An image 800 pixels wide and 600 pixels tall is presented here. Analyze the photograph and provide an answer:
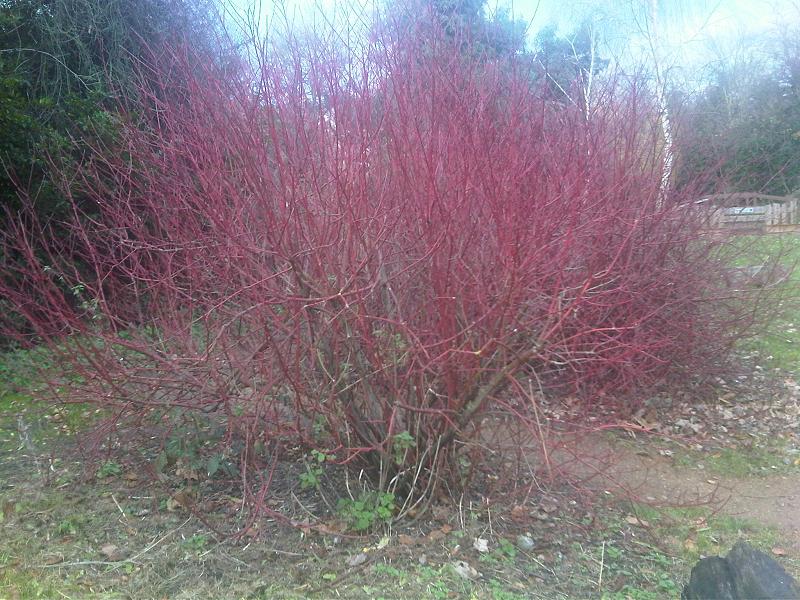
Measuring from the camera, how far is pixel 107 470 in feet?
15.0

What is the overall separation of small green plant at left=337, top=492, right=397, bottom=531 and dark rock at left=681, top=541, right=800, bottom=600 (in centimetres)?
155

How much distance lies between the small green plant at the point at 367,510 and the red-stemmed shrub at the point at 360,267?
11 cm

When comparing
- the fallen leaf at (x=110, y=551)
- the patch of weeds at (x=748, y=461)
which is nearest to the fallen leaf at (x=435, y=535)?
the fallen leaf at (x=110, y=551)

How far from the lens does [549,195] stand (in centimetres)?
382

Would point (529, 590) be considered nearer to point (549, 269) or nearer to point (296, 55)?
point (549, 269)

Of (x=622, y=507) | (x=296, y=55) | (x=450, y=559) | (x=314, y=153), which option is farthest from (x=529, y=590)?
(x=296, y=55)

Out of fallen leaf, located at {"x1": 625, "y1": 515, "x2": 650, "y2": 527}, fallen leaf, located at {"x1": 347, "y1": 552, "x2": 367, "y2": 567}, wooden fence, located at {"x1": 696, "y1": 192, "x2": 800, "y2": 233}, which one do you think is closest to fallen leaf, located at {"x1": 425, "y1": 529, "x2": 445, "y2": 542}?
fallen leaf, located at {"x1": 347, "y1": 552, "x2": 367, "y2": 567}

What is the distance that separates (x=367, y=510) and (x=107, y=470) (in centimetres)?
186

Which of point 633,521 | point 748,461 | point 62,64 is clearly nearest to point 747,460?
point 748,461

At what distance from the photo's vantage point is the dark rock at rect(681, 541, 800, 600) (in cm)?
266

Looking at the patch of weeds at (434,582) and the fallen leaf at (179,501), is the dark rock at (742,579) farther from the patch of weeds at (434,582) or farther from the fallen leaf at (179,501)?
the fallen leaf at (179,501)

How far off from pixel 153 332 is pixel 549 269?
8.89 ft

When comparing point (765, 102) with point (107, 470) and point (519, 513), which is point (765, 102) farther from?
point (107, 470)

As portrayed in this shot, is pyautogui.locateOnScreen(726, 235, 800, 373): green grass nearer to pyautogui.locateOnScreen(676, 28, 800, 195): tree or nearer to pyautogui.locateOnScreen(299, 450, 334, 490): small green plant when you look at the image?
pyautogui.locateOnScreen(676, 28, 800, 195): tree
